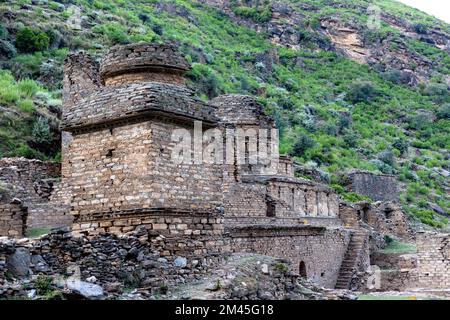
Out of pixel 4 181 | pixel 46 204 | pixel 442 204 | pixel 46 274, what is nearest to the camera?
pixel 46 274

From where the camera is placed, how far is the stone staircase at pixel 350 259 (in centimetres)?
2358

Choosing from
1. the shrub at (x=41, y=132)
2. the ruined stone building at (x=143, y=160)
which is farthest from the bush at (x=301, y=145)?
the ruined stone building at (x=143, y=160)

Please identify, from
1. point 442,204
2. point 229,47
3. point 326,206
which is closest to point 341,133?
point 442,204

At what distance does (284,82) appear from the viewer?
71.6 meters

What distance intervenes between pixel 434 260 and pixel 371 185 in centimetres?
2569

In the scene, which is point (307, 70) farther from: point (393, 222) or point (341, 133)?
point (393, 222)

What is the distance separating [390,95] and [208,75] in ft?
105

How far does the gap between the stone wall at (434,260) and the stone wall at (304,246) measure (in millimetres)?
3077

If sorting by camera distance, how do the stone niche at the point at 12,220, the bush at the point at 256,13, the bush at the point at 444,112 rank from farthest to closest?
1. the bush at the point at 256,13
2. the bush at the point at 444,112
3. the stone niche at the point at 12,220

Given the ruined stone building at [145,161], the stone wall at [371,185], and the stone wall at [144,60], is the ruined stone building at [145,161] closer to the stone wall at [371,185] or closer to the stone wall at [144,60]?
the stone wall at [144,60]

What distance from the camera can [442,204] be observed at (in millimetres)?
51594

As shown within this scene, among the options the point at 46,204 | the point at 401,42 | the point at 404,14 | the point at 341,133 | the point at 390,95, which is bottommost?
the point at 46,204

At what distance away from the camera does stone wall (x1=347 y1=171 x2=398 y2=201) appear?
149 ft

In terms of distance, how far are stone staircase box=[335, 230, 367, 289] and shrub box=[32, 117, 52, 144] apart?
41.0 feet
